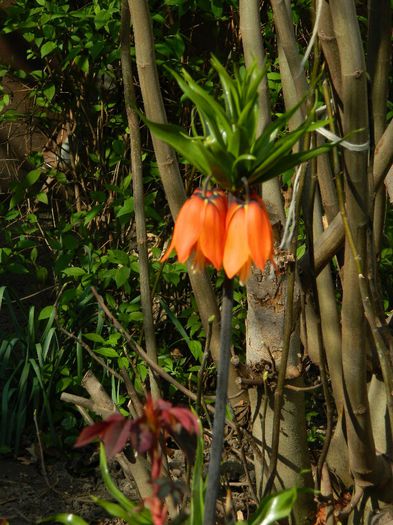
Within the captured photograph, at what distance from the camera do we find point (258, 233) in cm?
162

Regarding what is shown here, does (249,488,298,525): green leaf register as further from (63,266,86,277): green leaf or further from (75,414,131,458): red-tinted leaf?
(63,266,86,277): green leaf

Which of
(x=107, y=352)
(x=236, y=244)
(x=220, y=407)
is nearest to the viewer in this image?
(x=236, y=244)

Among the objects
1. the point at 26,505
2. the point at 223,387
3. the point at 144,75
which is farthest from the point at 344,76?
the point at 26,505

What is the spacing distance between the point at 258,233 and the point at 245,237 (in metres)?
0.03

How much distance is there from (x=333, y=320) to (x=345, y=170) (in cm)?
80

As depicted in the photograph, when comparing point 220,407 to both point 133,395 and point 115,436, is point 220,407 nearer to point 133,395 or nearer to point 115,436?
point 115,436

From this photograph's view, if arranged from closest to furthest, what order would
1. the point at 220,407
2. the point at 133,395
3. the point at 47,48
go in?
the point at 220,407 → the point at 133,395 → the point at 47,48

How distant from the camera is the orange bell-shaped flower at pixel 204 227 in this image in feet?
5.41

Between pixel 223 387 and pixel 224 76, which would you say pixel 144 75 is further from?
pixel 223 387

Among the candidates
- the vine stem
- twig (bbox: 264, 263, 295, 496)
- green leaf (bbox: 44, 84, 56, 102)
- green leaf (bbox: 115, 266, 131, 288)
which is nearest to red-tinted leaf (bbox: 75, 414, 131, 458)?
the vine stem

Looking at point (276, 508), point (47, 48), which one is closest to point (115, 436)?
point (276, 508)

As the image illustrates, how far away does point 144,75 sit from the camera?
3.03 meters

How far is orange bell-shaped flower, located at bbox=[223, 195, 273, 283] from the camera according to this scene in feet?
5.32

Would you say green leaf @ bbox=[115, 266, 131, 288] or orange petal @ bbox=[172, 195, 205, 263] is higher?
green leaf @ bbox=[115, 266, 131, 288]
